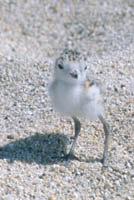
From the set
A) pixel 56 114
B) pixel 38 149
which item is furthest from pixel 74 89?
pixel 56 114

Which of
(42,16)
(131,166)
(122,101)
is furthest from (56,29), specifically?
(131,166)

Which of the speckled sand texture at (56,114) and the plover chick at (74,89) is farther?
the speckled sand texture at (56,114)

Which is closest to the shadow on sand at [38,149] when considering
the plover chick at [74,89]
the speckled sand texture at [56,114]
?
the speckled sand texture at [56,114]

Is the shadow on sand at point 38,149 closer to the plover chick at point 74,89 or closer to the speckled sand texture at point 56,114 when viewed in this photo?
the speckled sand texture at point 56,114

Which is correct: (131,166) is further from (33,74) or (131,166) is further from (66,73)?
(33,74)

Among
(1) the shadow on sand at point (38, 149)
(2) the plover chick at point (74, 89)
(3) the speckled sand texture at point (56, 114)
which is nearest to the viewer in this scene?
(2) the plover chick at point (74, 89)

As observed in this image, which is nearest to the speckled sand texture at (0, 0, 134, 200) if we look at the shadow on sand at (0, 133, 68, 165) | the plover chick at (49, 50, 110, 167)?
the shadow on sand at (0, 133, 68, 165)
